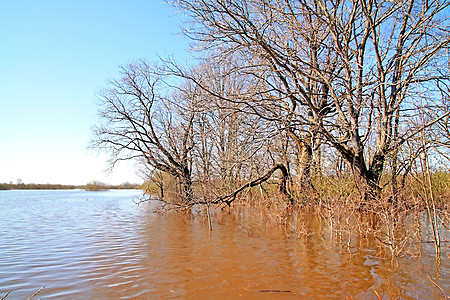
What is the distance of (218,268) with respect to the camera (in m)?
5.38

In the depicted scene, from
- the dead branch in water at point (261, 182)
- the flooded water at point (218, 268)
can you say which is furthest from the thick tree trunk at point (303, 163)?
the flooded water at point (218, 268)

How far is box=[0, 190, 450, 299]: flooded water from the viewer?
425 cm

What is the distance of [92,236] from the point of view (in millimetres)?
9141

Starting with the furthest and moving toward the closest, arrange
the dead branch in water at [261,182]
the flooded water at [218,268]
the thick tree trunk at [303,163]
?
the thick tree trunk at [303,163] → the dead branch in water at [261,182] → the flooded water at [218,268]

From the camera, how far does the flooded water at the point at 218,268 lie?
425 centimetres

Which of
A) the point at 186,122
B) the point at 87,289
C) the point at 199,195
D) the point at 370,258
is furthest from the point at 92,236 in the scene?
the point at 186,122

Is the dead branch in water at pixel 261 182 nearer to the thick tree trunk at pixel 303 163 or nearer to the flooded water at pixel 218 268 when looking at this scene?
the thick tree trunk at pixel 303 163

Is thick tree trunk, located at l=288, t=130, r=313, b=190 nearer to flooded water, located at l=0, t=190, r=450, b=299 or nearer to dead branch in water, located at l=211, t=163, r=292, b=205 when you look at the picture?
dead branch in water, located at l=211, t=163, r=292, b=205

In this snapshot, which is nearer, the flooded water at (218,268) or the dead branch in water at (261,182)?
the flooded water at (218,268)

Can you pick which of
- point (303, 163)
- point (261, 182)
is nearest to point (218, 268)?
point (261, 182)

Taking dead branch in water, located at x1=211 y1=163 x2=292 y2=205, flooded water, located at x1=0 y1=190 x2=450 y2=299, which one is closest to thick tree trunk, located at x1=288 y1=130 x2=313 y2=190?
dead branch in water, located at x1=211 y1=163 x2=292 y2=205

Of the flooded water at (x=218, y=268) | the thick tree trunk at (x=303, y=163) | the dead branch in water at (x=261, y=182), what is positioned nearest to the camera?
the flooded water at (x=218, y=268)

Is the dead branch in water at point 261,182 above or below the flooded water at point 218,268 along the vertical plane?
above

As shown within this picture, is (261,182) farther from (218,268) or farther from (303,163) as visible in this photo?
(218,268)
